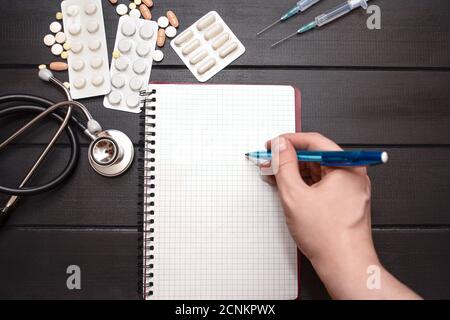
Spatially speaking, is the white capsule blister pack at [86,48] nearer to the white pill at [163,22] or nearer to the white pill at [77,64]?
the white pill at [77,64]

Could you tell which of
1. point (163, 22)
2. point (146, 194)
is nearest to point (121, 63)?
point (163, 22)

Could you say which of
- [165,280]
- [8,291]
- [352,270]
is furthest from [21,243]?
[352,270]

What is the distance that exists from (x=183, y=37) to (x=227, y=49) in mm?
95

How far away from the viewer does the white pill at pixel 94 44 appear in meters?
0.78

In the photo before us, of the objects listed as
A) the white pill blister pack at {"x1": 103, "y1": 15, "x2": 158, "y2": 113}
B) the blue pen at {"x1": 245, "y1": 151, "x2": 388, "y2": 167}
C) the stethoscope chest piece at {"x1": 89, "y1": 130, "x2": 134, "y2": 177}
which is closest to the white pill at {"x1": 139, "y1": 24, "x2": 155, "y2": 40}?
the white pill blister pack at {"x1": 103, "y1": 15, "x2": 158, "y2": 113}

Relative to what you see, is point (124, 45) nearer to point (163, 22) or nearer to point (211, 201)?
point (163, 22)

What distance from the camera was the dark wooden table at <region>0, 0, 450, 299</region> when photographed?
76 centimetres

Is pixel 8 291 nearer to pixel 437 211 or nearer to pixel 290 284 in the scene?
pixel 290 284

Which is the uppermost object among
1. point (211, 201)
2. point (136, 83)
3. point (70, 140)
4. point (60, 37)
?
point (60, 37)

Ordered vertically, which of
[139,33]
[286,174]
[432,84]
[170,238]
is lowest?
[170,238]

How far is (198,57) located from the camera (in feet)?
2.57

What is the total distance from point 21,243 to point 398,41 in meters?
0.88

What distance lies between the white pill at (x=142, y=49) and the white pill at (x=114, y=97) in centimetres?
9

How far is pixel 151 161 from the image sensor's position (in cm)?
75
